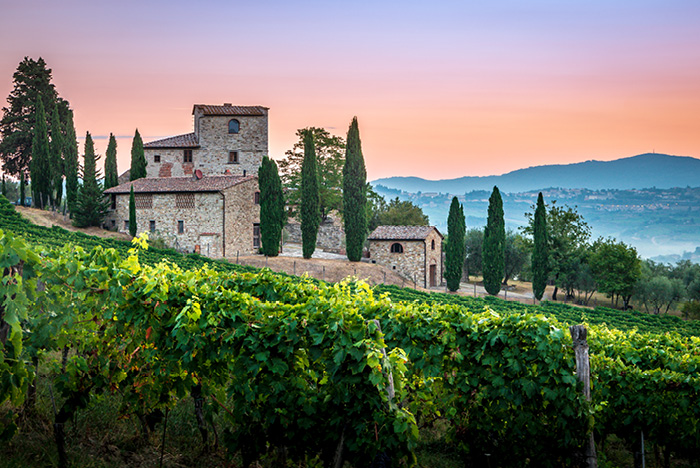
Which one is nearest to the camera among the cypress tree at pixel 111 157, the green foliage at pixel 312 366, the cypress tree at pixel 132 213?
the green foliage at pixel 312 366

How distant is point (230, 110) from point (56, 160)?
1448 centimetres

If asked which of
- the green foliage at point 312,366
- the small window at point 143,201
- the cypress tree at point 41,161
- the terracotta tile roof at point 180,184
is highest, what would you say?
the cypress tree at point 41,161

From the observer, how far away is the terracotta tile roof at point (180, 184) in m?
36.0

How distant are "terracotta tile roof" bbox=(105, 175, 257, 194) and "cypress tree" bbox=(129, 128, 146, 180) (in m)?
2.64

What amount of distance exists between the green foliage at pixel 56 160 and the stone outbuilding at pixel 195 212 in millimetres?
8437

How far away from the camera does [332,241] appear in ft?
170

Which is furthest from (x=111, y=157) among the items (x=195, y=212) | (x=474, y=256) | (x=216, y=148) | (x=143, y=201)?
(x=474, y=256)

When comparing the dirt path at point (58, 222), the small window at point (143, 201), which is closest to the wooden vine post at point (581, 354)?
the small window at point (143, 201)

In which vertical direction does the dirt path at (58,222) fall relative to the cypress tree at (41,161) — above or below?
below

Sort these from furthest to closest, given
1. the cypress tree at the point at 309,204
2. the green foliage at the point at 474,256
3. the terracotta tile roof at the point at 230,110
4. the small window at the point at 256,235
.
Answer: the green foliage at the point at 474,256
the terracotta tile roof at the point at 230,110
the small window at the point at 256,235
the cypress tree at the point at 309,204

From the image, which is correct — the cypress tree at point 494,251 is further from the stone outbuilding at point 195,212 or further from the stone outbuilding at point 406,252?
the stone outbuilding at point 195,212

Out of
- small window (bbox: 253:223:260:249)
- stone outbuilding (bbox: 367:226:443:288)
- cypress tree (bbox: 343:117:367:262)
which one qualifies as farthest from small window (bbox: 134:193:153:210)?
stone outbuilding (bbox: 367:226:443:288)

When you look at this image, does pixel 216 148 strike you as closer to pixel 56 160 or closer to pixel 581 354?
pixel 56 160

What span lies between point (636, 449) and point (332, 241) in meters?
44.5
